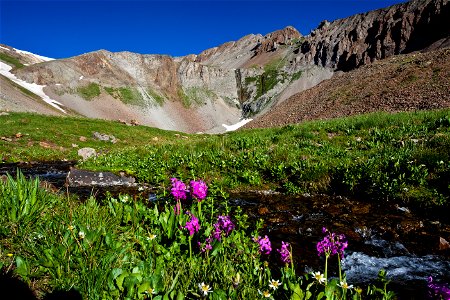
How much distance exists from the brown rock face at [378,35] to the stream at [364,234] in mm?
108953

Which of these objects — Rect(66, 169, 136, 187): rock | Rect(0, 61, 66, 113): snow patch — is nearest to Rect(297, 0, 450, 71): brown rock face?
Rect(66, 169, 136, 187): rock

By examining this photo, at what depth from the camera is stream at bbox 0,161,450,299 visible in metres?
4.90

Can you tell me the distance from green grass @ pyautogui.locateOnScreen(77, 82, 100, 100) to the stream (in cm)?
12597

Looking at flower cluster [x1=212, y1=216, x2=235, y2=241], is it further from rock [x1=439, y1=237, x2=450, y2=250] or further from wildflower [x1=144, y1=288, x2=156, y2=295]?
rock [x1=439, y1=237, x2=450, y2=250]

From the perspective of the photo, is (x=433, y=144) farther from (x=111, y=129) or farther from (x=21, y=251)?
(x=111, y=129)

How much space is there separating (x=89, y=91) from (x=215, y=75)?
230 feet

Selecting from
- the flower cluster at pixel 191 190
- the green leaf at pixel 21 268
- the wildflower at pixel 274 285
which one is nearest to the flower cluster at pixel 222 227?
the flower cluster at pixel 191 190

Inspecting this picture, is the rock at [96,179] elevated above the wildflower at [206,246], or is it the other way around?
the wildflower at [206,246]

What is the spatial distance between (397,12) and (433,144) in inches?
5650

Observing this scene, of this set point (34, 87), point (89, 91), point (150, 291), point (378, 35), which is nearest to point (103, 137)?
point (150, 291)

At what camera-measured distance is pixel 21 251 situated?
13.4ft

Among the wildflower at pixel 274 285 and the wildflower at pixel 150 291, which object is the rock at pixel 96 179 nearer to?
the wildflower at pixel 150 291

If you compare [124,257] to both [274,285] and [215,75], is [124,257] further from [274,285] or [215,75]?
[215,75]

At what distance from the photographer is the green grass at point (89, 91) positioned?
12275 cm
